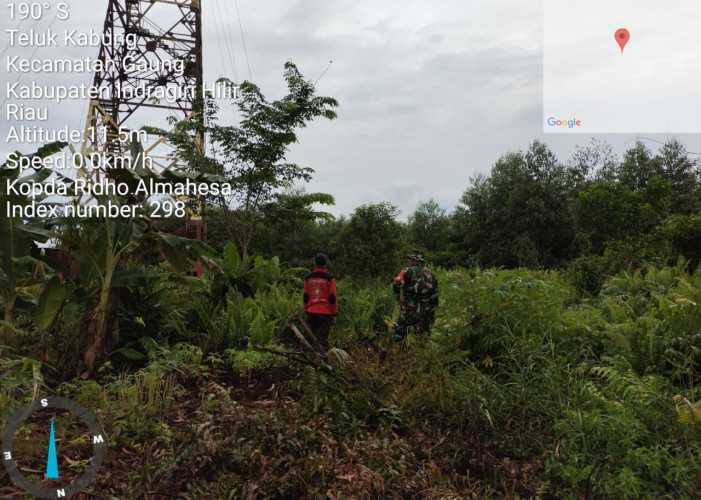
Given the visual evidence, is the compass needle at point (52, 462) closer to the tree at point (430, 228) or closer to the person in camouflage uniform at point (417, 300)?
the person in camouflage uniform at point (417, 300)

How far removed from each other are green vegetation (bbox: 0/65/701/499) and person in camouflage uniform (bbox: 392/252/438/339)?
0.25m

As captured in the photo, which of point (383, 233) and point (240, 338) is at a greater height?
point (383, 233)

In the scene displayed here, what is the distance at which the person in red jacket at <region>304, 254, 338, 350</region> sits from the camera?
23.8ft

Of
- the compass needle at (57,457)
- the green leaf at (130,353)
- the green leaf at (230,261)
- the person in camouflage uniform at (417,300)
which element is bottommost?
the compass needle at (57,457)

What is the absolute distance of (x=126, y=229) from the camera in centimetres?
549

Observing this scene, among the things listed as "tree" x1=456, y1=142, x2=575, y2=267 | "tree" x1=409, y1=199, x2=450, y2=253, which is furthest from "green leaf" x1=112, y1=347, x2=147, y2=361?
"tree" x1=409, y1=199, x2=450, y2=253

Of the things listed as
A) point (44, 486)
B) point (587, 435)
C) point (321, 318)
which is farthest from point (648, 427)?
point (321, 318)

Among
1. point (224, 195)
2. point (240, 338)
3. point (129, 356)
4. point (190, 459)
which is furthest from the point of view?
point (224, 195)

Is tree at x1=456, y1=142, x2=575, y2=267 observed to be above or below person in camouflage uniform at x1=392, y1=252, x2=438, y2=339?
above

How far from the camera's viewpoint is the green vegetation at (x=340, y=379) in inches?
125

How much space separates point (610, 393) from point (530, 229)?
28696 mm

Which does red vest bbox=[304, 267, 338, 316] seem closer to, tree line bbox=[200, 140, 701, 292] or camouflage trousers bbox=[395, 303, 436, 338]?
camouflage trousers bbox=[395, 303, 436, 338]

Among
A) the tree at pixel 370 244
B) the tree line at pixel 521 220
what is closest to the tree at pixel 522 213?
the tree line at pixel 521 220

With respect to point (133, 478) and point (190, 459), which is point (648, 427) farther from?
point (133, 478)
